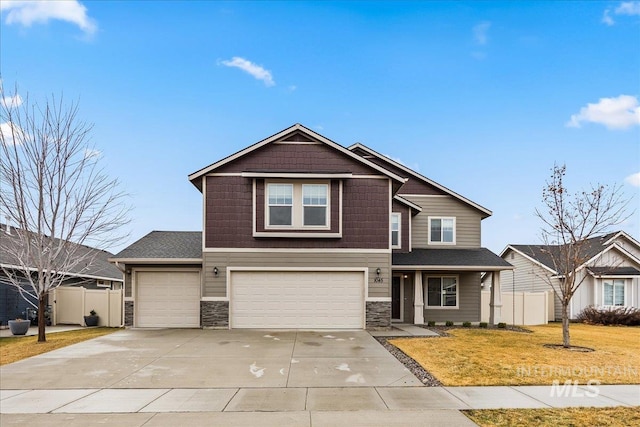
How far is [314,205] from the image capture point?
1703 centimetres

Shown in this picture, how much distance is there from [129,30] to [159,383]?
13.8 m

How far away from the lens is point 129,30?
17.4m

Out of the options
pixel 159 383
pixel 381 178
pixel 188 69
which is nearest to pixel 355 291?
pixel 381 178

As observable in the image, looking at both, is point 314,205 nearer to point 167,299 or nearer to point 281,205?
point 281,205

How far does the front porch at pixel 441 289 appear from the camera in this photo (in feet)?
64.7

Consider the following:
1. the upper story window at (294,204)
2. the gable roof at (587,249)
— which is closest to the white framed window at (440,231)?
the gable roof at (587,249)

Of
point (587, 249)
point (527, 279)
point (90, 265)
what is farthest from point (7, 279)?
point (587, 249)

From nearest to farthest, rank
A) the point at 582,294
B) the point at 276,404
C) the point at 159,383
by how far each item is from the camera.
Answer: the point at 276,404 < the point at 159,383 < the point at 582,294

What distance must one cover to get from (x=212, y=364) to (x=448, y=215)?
47.3 ft

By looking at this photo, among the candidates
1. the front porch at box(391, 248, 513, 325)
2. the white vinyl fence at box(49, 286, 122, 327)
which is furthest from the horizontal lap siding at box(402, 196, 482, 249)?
the white vinyl fence at box(49, 286, 122, 327)

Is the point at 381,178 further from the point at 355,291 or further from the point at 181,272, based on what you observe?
the point at 181,272

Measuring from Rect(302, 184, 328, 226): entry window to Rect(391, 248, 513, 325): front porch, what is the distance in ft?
14.8

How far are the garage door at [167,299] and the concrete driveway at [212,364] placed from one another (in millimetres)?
2406

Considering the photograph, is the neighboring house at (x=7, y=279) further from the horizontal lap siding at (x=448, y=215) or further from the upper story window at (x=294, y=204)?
the horizontal lap siding at (x=448, y=215)
